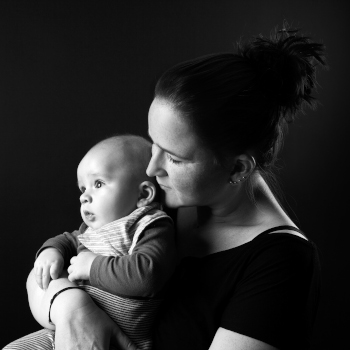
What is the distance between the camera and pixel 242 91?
1347 millimetres

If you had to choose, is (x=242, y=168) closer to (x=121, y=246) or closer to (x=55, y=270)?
(x=121, y=246)

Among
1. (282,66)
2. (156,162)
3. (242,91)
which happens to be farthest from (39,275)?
(282,66)

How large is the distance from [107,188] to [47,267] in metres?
0.30

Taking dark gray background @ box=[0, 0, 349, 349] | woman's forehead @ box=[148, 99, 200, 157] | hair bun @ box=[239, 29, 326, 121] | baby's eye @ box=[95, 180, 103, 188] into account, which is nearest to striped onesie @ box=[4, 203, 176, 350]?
baby's eye @ box=[95, 180, 103, 188]

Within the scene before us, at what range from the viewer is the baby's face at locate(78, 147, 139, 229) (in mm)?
1481

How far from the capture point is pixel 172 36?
8.10 feet

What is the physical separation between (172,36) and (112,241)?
1.34 meters

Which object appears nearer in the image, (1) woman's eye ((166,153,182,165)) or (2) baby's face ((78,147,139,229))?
(1) woman's eye ((166,153,182,165))

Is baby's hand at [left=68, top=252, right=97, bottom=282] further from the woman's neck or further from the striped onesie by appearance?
the woman's neck

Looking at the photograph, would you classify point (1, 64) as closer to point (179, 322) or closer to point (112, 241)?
point (112, 241)

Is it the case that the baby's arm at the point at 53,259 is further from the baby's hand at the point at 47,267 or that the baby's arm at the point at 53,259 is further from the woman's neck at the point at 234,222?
the woman's neck at the point at 234,222

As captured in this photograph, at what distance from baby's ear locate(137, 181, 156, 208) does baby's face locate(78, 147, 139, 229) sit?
14mm

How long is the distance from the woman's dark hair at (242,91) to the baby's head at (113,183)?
235 millimetres

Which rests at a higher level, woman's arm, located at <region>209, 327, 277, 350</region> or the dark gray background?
the dark gray background
